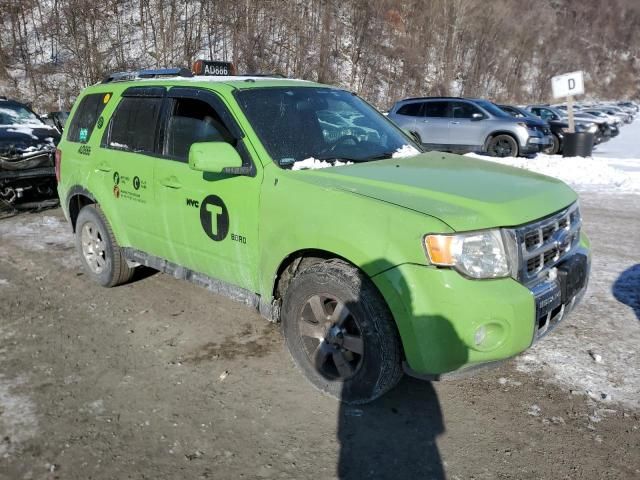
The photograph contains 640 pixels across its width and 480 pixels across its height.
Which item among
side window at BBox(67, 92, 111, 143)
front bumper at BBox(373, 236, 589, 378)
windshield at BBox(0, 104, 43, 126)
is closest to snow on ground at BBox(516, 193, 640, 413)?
front bumper at BBox(373, 236, 589, 378)

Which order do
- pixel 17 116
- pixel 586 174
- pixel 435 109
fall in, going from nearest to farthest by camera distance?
pixel 17 116 → pixel 586 174 → pixel 435 109

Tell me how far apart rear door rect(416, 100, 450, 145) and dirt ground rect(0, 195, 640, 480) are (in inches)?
458

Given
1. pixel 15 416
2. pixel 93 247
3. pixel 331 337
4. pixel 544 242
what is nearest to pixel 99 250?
pixel 93 247

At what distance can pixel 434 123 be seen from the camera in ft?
51.0

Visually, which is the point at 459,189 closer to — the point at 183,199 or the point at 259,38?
the point at 183,199

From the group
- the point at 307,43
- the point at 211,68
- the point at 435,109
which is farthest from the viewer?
the point at 307,43

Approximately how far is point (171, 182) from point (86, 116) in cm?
172

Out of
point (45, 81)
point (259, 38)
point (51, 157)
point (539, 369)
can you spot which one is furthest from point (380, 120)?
point (259, 38)

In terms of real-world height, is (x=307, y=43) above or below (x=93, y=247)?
above

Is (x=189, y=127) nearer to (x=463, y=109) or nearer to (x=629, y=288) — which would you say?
(x=629, y=288)

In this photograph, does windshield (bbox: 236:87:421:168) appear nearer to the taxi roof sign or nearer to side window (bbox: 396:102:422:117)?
the taxi roof sign

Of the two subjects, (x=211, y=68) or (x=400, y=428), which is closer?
(x=400, y=428)

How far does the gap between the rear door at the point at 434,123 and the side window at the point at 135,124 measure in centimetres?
1202

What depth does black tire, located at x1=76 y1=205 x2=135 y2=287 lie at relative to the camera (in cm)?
490
